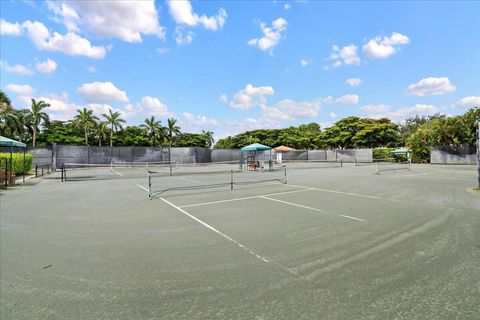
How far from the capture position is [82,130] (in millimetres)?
62812

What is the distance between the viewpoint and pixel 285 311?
276cm

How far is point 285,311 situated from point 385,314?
1028mm

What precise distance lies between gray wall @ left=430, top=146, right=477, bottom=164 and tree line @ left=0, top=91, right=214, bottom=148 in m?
55.3

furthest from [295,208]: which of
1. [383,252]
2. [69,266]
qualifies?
[69,266]

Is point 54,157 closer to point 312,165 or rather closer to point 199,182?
point 199,182

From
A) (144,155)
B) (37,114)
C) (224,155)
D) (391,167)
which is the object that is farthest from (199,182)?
(37,114)

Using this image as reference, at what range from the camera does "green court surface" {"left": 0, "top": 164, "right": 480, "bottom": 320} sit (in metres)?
2.86

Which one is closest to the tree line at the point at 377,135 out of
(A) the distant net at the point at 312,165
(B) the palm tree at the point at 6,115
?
(A) the distant net at the point at 312,165

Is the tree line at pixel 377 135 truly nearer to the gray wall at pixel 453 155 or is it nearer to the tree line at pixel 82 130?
the gray wall at pixel 453 155

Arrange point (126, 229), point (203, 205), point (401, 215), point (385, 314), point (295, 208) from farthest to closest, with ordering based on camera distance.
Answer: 1. point (203, 205)
2. point (295, 208)
3. point (401, 215)
4. point (126, 229)
5. point (385, 314)

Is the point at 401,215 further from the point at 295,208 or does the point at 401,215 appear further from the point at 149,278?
the point at 149,278

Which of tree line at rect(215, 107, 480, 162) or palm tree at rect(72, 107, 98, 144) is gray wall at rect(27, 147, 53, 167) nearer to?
palm tree at rect(72, 107, 98, 144)

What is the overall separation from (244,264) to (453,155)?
135 ft

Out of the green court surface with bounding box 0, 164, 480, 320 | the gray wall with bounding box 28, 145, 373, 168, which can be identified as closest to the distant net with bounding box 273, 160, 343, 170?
the gray wall with bounding box 28, 145, 373, 168
